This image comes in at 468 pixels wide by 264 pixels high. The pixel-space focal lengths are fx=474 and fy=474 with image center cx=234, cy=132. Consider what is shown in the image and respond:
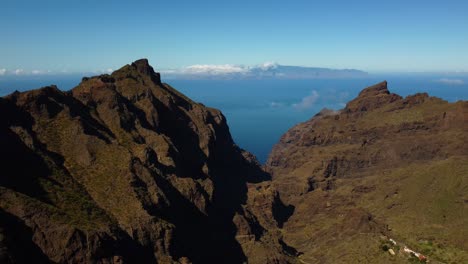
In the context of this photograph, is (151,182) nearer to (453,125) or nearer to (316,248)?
(316,248)

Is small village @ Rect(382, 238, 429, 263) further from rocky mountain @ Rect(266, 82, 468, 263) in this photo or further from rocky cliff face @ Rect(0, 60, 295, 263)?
rocky cliff face @ Rect(0, 60, 295, 263)

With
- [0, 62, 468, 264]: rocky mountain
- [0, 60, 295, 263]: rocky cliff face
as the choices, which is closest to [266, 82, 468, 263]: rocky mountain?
[0, 62, 468, 264]: rocky mountain

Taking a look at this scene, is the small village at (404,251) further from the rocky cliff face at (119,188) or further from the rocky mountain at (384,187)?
the rocky cliff face at (119,188)

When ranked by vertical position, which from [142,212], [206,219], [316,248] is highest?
[142,212]

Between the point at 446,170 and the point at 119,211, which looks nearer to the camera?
the point at 119,211

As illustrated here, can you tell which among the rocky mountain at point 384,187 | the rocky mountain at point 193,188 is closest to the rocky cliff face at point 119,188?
the rocky mountain at point 193,188

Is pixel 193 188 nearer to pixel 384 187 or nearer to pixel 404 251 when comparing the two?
pixel 404 251

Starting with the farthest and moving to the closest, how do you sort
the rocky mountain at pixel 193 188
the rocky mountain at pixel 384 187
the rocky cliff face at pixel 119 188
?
the rocky mountain at pixel 384 187 < the rocky mountain at pixel 193 188 < the rocky cliff face at pixel 119 188

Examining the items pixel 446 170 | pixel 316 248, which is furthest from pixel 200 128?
pixel 446 170
